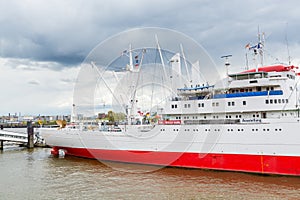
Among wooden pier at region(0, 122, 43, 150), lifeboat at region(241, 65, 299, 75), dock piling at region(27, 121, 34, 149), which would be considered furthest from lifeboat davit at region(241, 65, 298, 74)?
wooden pier at region(0, 122, 43, 150)

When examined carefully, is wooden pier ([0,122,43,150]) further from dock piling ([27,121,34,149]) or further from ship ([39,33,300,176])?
ship ([39,33,300,176])

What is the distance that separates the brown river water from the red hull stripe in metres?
0.50

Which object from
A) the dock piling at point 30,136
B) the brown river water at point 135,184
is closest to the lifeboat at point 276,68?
the brown river water at point 135,184

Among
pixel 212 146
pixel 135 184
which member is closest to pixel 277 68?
pixel 212 146

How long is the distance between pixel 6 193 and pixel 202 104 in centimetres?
1493

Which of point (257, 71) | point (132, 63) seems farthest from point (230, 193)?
point (132, 63)

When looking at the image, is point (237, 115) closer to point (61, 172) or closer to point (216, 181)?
point (216, 181)

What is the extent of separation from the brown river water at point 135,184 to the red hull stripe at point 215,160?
0.50 meters

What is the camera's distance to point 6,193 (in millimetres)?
15438

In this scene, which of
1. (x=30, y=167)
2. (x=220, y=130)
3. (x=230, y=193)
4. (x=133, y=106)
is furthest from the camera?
(x=133, y=106)

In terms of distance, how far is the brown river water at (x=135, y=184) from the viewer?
14758 millimetres

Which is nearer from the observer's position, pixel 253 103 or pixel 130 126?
pixel 253 103

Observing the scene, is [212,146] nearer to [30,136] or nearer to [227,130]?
[227,130]

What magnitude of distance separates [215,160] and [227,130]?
245 centimetres
